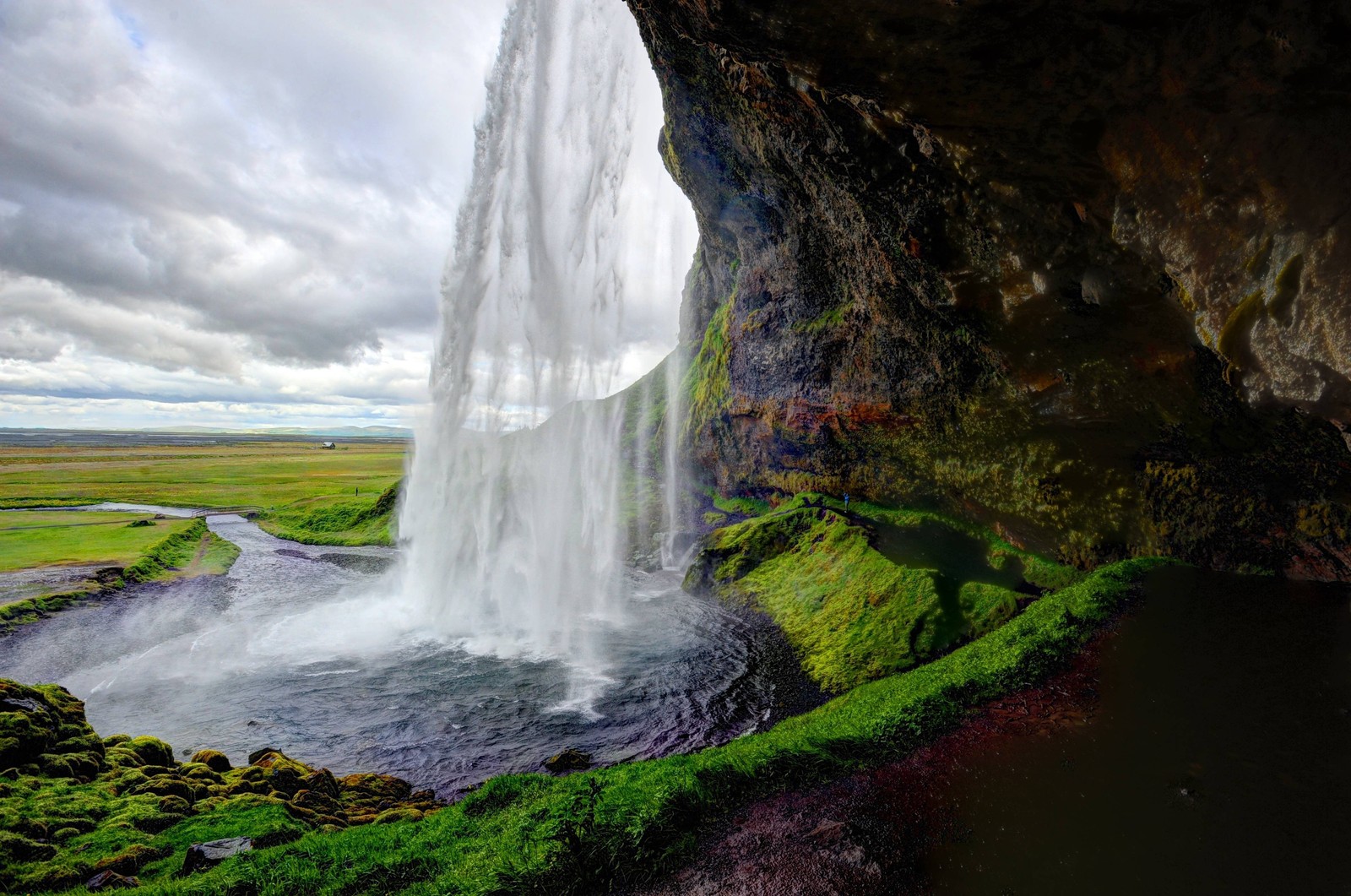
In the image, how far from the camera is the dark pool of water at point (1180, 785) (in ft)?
17.0

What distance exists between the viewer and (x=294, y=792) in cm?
875

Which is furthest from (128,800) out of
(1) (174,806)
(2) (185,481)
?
(2) (185,481)

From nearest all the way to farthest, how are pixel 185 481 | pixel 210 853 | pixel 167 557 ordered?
pixel 210 853
pixel 167 557
pixel 185 481

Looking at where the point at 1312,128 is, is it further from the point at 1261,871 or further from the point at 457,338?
the point at 457,338

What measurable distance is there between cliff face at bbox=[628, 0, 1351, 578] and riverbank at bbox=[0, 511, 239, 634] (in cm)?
2748

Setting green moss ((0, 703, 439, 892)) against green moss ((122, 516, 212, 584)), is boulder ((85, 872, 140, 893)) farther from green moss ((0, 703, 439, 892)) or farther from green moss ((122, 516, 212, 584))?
green moss ((122, 516, 212, 584))

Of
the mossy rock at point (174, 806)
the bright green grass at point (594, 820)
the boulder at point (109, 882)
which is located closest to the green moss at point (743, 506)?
the bright green grass at point (594, 820)

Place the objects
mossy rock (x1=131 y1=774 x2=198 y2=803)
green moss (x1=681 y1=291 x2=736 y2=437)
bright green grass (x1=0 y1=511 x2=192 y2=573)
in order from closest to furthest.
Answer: mossy rock (x1=131 y1=774 x2=198 y2=803) → bright green grass (x1=0 y1=511 x2=192 y2=573) → green moss (x1=681 y1=291 x2=736 y2=437)

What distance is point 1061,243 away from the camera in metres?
10.9

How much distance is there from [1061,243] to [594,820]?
12.4 m

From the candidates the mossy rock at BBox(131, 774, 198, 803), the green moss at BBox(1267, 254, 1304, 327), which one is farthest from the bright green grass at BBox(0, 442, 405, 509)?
the green moss at BBox(1267, 254, 1304, 327)

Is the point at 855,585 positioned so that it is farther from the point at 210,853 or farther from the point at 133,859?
the point at 133,859

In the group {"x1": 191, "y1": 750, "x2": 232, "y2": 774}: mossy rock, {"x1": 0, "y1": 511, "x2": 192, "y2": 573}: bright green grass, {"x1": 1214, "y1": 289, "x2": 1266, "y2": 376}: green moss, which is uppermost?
{"x1": 1214, "y1": 289, "x2": 1266, "y2": 376}: green moss

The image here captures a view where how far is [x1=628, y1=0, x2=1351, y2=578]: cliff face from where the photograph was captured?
7.16 meters
